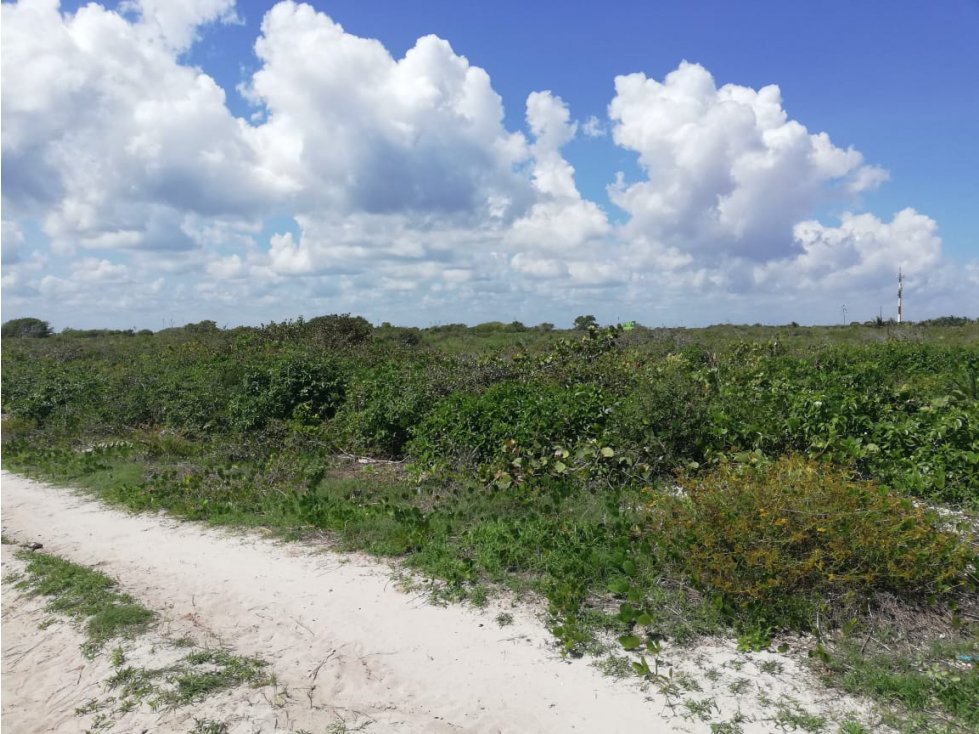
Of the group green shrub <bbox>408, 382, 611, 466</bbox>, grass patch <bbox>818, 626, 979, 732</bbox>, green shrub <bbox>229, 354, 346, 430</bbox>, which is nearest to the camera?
grass patch <bbox>818, 626, 979, 732</bbox>

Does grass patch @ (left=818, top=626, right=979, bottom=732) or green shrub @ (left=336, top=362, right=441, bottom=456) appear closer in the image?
grass patch @ (left=818, top=626, right=979, bottom=732)

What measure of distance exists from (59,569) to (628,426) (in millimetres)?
5456

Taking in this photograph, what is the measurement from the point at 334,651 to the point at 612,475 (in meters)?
3.74

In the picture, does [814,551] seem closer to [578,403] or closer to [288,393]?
[578,403]

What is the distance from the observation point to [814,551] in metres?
4.41

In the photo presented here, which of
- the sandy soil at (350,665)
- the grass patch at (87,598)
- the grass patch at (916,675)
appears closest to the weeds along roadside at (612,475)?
the grass patch at (916,675)

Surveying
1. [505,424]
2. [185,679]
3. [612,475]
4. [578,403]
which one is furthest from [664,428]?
[185,679]

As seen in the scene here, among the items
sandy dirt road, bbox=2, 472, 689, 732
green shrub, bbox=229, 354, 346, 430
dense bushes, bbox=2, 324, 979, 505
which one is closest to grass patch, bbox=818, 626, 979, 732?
sandy dirt road, bbox=2, 472, 689, 732

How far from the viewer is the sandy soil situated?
3828 millimetres

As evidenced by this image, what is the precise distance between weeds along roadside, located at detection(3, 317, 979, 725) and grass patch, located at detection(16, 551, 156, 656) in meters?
1.46

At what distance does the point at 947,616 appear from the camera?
4.41 metres

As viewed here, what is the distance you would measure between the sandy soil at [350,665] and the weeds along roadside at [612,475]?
31cm

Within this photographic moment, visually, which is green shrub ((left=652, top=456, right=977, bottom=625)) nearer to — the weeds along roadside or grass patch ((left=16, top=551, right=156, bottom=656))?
the weeds along roadside

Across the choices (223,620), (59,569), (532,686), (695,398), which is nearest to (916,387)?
(695,398)
